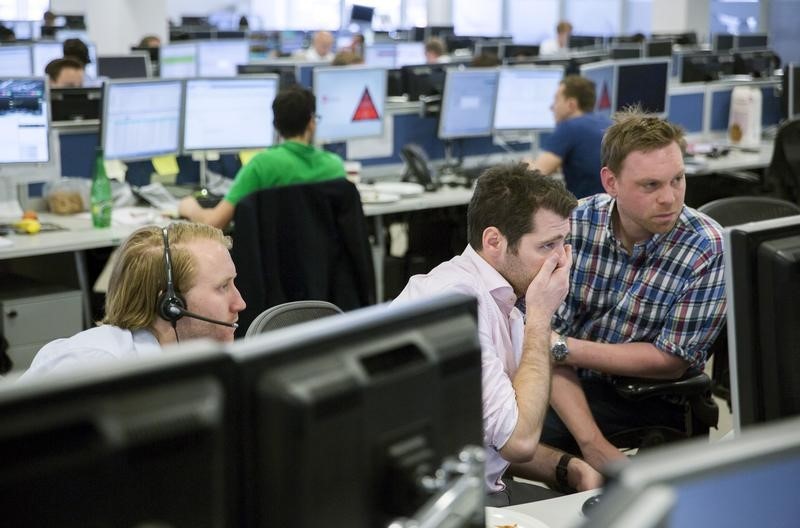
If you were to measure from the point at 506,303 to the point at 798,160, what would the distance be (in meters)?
3.73

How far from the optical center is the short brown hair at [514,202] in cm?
198

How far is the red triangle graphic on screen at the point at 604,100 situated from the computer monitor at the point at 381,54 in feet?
13.4

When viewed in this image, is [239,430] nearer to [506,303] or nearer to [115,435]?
[115,435]

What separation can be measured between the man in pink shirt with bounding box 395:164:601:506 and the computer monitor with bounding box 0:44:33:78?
5907mm

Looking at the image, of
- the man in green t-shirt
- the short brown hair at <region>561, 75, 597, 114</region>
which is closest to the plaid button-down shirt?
the man in green t-shirt

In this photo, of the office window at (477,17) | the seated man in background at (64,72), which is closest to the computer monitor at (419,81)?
the seated man in background at (64,72)

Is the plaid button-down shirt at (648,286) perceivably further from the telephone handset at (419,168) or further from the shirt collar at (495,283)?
the telephone handset at (419,168)

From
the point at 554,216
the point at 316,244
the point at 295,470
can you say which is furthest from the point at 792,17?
the point at 295,470

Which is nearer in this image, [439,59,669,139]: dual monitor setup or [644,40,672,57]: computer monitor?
[439,59,669,139]: dual monitor setup

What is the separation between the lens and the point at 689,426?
2578mm

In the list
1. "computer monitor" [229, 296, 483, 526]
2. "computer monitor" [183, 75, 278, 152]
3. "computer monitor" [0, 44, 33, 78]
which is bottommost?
"computer monitor" [229, 296, 483, 526]

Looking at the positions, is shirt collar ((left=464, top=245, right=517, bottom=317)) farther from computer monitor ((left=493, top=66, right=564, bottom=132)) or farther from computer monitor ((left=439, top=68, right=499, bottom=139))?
computer monitor ((left=493, top=66, right=564, bottom=132))

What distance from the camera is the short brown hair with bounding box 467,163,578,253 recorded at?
1.98m

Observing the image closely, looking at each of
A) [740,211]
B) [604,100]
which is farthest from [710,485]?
[604,100]
